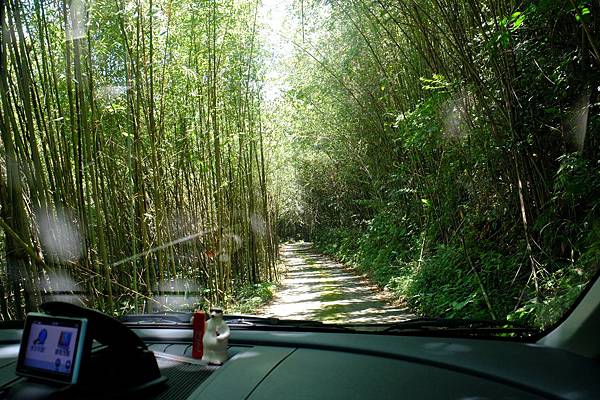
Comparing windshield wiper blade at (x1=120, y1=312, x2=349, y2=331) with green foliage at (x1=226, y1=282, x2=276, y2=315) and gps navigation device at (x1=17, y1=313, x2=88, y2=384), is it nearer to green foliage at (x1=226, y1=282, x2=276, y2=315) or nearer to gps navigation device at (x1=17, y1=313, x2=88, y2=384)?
gps navigation device at (x1=17, y1=313, x2=88, y2=384)

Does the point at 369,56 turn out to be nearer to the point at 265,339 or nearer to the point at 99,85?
the point at 99,85

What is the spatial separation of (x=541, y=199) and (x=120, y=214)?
13.9 ft

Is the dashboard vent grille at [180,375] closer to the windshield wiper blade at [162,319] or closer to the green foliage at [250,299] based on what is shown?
the windshield wiper blade at [162,319]

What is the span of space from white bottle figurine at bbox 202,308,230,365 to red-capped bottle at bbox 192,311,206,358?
5 centimetres

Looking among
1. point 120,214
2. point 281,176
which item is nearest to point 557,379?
point 120,214

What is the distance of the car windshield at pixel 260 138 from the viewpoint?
10.4ft

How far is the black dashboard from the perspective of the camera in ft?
3.13

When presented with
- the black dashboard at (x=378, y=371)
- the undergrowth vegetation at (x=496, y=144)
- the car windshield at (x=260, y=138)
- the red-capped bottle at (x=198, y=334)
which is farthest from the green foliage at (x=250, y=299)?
the black dashboard at (x=378, y=371)

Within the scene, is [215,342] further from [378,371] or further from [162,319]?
[162,319]

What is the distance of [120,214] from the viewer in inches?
215

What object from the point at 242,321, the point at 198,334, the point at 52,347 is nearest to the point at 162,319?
the point at 242,321

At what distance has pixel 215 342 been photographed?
4.16ft

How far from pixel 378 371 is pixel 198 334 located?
1.77ft

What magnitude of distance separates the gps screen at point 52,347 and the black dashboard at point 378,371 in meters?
0.12
